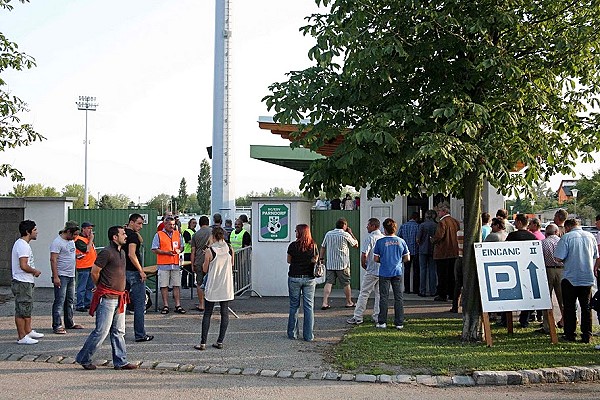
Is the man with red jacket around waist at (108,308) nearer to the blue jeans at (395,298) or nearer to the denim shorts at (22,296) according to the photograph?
Result: the denim shorts at (22,296)

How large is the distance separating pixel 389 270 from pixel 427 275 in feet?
14.8

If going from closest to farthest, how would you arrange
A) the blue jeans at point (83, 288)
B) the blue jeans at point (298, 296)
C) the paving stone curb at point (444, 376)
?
the paving stone curb at point (444, 376) < the blue jeans at point (298, 296) < the blue jeans at point (83, 288)

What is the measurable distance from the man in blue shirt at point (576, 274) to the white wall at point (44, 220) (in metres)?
12.3

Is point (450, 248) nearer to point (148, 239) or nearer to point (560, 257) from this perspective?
point (560, 257)

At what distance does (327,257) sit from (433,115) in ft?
18.2

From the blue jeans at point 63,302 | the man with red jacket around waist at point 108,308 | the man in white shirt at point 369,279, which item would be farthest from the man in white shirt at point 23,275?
the man in white shirt at point 369,279

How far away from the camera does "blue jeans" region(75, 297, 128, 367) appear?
8742 mm

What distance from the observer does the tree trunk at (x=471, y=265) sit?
10492mm

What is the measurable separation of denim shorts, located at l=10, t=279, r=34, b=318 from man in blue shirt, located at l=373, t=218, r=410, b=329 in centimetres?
551

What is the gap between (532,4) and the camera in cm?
980

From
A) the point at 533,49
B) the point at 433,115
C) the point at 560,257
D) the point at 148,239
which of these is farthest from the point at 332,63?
the point at 148,239

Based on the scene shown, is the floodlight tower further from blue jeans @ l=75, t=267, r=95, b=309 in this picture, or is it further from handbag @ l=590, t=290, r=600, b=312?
handbag @ l=590, t=290, r=600, b=312

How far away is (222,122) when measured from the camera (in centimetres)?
2398

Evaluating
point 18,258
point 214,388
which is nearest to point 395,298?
point 214,388
